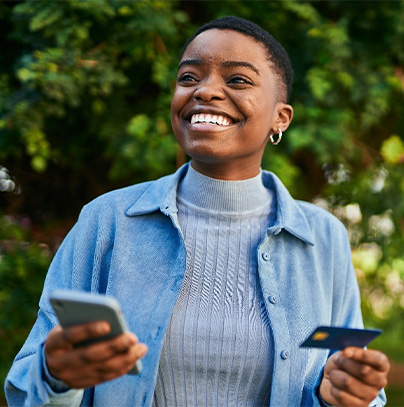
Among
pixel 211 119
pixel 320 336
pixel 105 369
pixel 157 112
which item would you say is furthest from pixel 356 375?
pixel 157 112

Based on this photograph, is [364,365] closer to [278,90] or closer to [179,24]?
[278,90]

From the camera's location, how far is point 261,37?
201cm

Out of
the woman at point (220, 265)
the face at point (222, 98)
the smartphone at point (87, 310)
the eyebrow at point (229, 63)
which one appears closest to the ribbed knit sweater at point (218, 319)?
the woman at point (220, 265)

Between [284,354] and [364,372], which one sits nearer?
[364,372]

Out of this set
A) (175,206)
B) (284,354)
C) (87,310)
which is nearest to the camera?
(87,310)

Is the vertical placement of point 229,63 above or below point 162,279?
above

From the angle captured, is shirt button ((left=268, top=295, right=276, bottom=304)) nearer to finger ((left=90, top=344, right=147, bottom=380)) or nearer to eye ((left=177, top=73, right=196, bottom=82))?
finger ((left=90, top=344, right=147, bottom=380))

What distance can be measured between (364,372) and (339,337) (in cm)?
11

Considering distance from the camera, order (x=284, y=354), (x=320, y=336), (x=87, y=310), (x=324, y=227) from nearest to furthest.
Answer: (x=87, y=310) < (x=320, y=336) < (x=284, y=354) < (x=324, y=227)

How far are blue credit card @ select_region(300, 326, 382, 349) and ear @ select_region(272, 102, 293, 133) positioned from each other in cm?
A: 86

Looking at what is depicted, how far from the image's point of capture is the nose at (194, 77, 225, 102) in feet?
6.20

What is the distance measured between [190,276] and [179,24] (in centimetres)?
183

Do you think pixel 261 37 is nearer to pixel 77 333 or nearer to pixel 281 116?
pixel 281 116

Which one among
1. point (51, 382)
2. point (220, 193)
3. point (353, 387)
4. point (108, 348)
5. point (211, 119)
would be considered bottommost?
point (51, 382)
